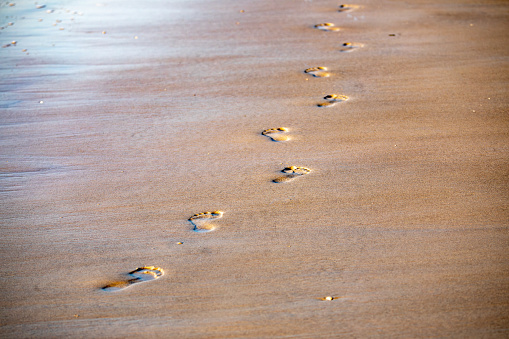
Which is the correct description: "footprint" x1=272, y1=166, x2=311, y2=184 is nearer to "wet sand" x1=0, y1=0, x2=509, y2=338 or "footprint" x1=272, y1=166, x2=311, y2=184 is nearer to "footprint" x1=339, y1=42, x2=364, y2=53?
"wet sand" x1=0, y1=0, x2=509, y2=338

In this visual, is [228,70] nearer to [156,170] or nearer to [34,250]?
[156,170]

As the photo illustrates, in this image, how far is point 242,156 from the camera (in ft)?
8.39

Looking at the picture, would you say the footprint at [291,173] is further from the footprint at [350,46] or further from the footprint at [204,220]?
the footprint at [350,46]

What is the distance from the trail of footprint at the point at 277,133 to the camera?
2695 mm

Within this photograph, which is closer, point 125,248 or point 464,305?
point 464,305

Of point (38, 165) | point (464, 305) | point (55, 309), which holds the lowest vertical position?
point (464, 305)

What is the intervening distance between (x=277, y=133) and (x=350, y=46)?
1.38m

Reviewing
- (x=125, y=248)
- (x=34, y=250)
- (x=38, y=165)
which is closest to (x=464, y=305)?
(x=125, y=248)

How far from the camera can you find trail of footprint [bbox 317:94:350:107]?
118 inches

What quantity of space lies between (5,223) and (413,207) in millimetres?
1756

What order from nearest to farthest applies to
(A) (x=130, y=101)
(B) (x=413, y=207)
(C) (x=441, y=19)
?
(B) (x=413, y=207), (A) (x=130, y=101), (C) (x=441, y=19)

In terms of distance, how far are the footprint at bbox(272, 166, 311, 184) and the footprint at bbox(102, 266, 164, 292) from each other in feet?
2.46

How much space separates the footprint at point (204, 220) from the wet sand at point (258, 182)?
40mm

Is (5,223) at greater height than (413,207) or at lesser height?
greater
